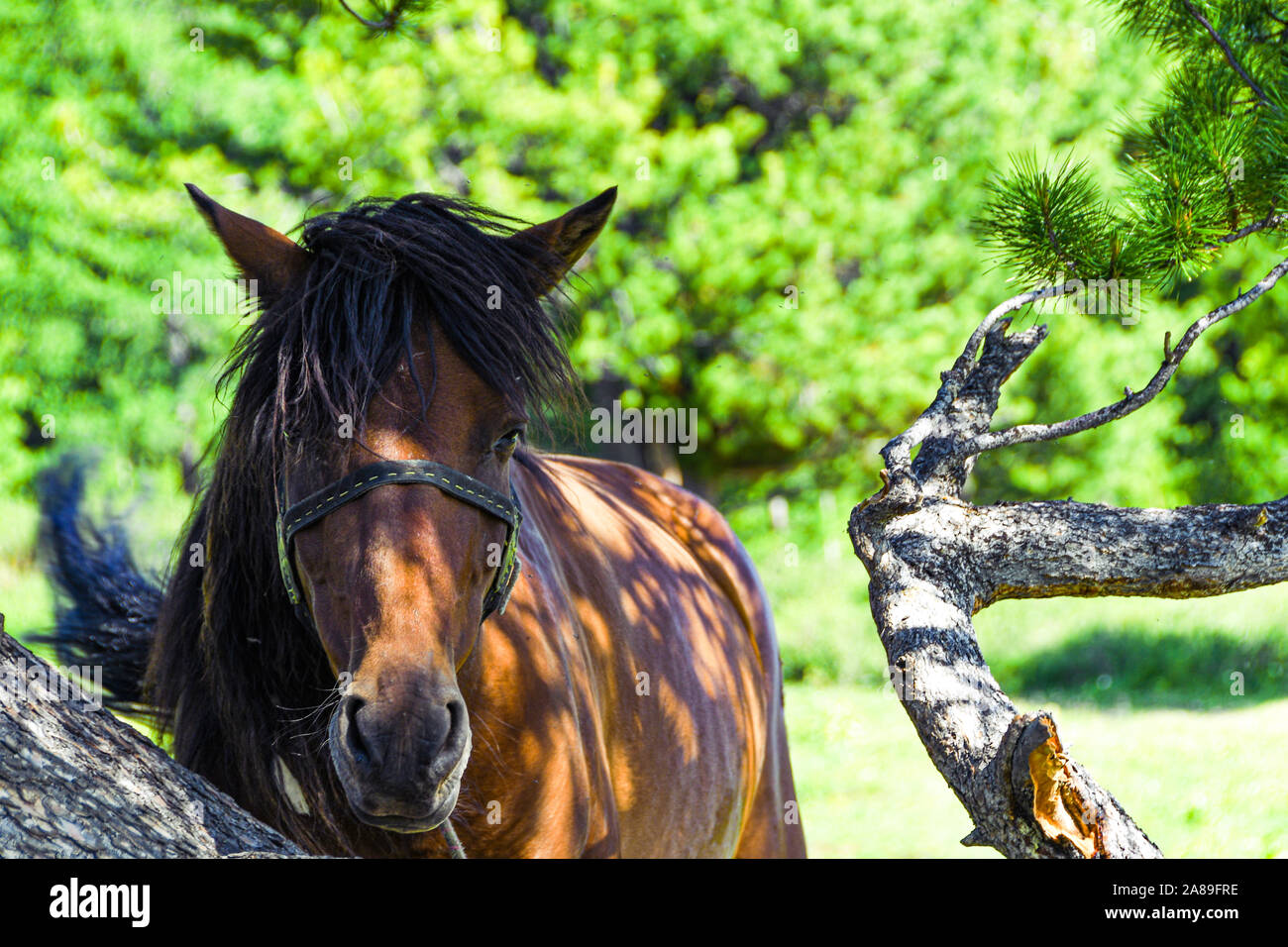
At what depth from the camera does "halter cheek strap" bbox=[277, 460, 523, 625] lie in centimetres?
181

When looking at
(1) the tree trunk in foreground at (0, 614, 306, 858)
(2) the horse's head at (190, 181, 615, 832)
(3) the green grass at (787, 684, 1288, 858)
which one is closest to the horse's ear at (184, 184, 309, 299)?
(2) the horse's head at (190, 181, 615, 832)

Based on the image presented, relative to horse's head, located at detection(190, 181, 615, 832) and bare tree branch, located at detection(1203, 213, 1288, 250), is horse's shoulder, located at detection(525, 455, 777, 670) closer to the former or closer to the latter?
horse's head, located at detection(190, 181, 615, 832)

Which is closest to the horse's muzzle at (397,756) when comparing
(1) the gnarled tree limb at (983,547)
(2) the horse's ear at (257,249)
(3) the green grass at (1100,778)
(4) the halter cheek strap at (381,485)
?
(4) the halter cheek strap at (381,485)

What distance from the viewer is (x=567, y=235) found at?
2262mm

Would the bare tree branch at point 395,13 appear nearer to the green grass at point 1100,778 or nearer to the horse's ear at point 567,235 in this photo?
the horse's ear at point 567,235

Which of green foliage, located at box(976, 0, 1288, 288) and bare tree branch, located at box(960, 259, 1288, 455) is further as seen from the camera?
green foliage, located at box(976, 0, 1288, 288)

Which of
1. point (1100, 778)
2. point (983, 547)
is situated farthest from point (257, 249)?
point (1100, 778)

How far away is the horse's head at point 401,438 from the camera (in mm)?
1655

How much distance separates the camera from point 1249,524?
5.95 ft

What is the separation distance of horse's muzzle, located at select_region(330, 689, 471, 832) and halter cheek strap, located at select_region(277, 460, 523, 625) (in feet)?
1.13

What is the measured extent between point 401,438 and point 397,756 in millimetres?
561
